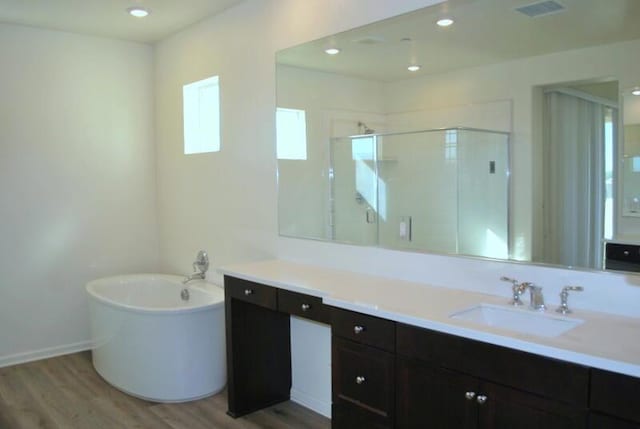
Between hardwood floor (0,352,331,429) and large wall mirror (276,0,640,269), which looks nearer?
large wall mirror (276,0,640,269)

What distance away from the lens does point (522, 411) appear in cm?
169

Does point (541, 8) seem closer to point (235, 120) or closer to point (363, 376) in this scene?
point (363, 376)

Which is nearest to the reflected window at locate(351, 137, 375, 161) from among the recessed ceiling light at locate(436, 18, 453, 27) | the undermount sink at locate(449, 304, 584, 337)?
the recessed ceiling light at locate(436, 18, 453, 27)

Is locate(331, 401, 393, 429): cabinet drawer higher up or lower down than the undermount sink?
lower down

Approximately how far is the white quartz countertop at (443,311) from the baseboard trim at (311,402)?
829mm

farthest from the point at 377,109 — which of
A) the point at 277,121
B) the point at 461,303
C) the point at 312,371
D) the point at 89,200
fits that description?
the point at 89,200

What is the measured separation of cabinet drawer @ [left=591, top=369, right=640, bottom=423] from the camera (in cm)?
145

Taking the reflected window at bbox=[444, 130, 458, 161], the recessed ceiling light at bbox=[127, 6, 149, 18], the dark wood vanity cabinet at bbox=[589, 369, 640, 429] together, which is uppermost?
the recessed ceiling light at bbox=[127, 6, 149, 18]

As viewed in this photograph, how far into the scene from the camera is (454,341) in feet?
6.10

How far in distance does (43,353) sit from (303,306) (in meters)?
2.83

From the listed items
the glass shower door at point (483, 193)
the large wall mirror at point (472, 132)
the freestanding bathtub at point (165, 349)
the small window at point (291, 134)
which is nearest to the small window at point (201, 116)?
the small window at point (291, 134)

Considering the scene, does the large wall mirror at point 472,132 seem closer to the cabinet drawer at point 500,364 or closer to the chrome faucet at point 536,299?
the chrome faucet at point 536,299

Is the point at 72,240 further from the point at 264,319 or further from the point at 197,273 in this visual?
the point at 264,319

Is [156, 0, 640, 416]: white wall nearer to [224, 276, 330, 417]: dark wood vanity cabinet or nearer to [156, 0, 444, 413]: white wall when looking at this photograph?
[156, 0, 444, 413]: white wall
